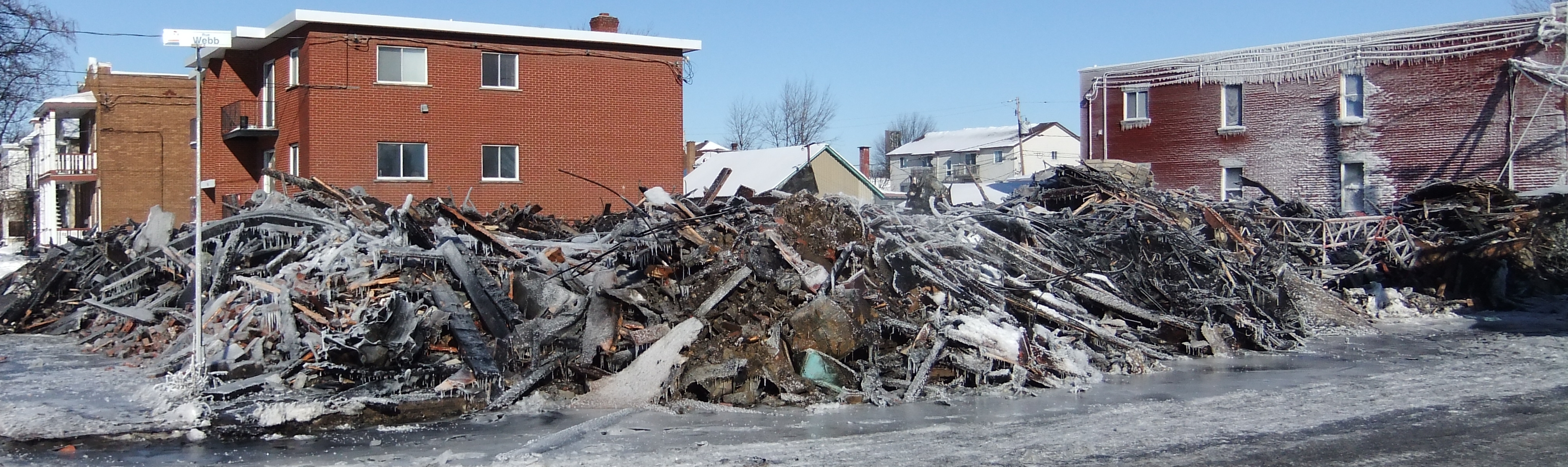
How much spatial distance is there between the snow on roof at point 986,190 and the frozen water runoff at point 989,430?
55.0 ft

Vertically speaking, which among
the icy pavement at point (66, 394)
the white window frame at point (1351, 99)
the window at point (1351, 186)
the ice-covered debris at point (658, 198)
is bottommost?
the icy pavement at point (66, 394)

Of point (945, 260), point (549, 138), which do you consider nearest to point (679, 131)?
point (549, 138)

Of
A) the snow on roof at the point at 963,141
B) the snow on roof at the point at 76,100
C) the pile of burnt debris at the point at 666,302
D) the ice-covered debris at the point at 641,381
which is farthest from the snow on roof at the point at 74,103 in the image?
the snow on roof at the point at 963,141

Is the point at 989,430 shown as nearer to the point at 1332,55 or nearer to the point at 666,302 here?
the point at 666,302

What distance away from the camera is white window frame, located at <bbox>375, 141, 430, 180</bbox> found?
77.0ft

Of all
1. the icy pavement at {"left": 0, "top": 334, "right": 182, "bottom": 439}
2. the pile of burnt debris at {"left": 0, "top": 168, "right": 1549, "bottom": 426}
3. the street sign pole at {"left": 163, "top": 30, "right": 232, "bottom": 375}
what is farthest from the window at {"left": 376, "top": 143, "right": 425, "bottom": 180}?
the street sign pole at {"left": 163, "top": 30, "right": 232, "bottom": 375}

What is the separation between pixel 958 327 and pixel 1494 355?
6558 millimetres

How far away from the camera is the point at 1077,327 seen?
1124cm

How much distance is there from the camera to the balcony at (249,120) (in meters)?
25.4

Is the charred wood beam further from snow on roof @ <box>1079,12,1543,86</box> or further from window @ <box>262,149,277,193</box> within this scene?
snow on roof @ <box>1079,12,1543,86</box>

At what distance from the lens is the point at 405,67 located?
2362cm

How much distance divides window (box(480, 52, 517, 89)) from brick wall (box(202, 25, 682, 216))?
0.16m

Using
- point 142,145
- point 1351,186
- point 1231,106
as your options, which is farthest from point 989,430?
point 142,145

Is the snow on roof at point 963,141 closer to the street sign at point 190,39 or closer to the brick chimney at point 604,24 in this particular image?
the brick chimney at point 604,24
